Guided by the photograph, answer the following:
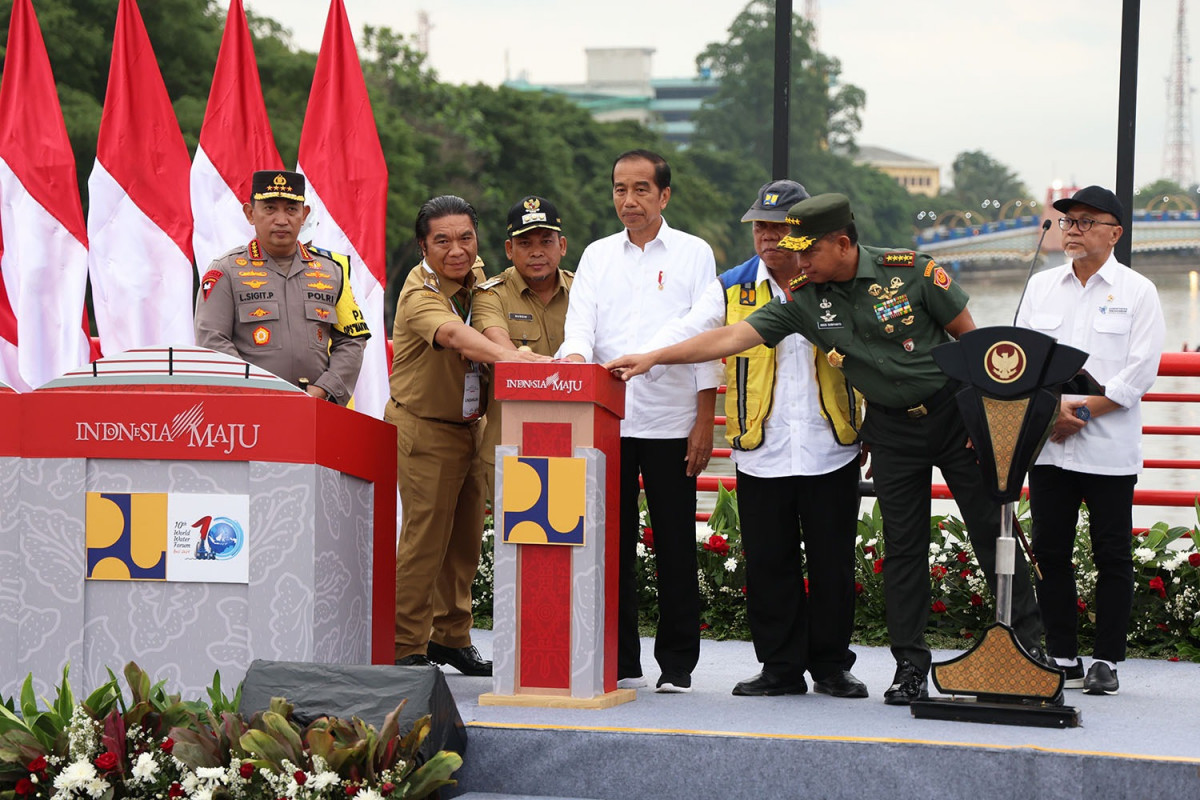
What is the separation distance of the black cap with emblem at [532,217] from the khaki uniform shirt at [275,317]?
74cm

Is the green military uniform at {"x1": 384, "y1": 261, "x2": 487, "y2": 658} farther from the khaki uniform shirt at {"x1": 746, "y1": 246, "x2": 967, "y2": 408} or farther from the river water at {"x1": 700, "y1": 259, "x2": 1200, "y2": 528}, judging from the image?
the river water at {"x1": 700, "y1": 259, "x2": 1200, "y2": 528}

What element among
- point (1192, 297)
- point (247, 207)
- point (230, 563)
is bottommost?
point (230, 563)

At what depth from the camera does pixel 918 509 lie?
5.33m

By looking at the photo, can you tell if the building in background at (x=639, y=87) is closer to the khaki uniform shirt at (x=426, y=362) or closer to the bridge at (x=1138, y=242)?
the bridge at (x=1138, y=242)

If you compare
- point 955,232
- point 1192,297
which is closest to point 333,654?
point 1192,297

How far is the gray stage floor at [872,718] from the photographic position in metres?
4.47

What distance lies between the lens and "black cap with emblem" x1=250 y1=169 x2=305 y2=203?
19.0 ft

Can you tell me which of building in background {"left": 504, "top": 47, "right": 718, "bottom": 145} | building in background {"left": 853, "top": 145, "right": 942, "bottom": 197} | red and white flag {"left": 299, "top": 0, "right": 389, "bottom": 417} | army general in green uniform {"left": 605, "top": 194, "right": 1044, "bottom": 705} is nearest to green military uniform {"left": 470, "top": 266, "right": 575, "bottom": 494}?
army general in green uniform {"left": 605, "top": 194, "right": 1044, "bottom": 705}

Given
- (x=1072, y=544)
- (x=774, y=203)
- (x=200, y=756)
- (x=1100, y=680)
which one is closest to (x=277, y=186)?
(x=774, y=203)

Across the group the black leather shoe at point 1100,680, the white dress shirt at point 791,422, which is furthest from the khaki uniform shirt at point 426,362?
the black leather shoe at point 1100,680

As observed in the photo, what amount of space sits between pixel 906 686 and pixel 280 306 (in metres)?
2.56

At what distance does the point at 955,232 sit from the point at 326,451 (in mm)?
59958

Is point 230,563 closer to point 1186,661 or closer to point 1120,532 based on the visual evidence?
point 1120,532

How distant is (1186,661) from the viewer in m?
6.46
